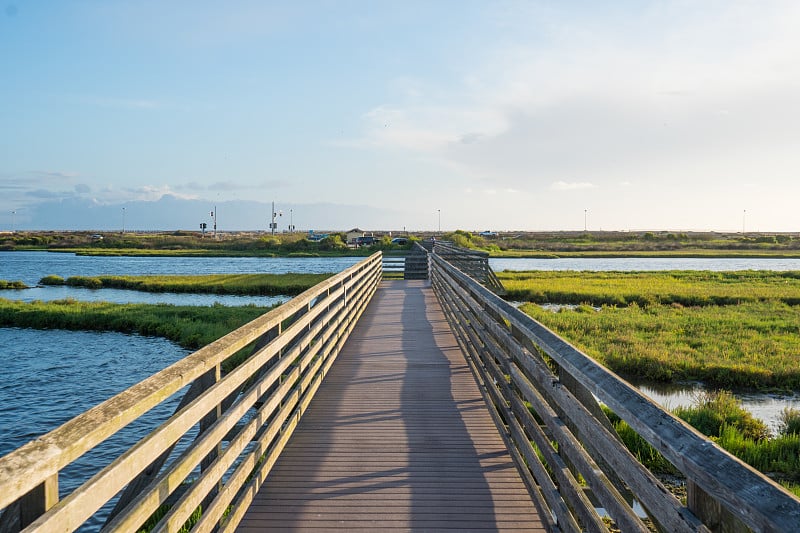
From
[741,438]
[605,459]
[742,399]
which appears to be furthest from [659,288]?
[605,459]

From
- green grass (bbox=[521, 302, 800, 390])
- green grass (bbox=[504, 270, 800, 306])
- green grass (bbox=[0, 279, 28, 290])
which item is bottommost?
green grass (bbox=[0, 279, 28, 290])

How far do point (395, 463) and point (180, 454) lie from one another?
175 centimetres

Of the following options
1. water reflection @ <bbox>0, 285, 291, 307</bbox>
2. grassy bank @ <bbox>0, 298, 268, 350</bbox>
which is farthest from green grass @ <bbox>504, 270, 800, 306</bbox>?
grassy bank @ <bbox>0, 298, 268, 350</bbox>

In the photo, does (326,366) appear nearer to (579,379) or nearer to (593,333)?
(579,379)

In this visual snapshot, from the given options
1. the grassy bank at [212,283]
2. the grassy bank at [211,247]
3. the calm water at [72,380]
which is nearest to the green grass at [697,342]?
the calm water at [72,380]

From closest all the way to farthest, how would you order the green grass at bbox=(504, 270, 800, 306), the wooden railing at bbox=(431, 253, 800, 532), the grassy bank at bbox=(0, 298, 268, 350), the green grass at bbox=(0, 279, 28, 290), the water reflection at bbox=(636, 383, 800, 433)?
the wooden railing at bbox=(431, 253, 800, 532) → the water reflection at bbox=(636, 383, 800, 433) → the grassy bank at bbox=(0, 298, 268, 350) → the green grass at bbox=(504, 270, 800, 306) → the green grass at bbox=(0, 279, 28, 290)

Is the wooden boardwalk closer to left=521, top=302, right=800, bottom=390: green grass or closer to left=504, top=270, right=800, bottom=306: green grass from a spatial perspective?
left=521, top=302, right=800, bottom=390: green grass

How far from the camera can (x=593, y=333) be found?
17.0 meters

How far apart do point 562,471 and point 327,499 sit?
1643 mm

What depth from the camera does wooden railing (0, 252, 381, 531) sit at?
1.75 metres

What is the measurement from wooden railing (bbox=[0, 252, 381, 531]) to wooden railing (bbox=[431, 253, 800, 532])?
1861 mm

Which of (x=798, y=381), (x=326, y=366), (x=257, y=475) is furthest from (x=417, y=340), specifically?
(x=798, y=381)

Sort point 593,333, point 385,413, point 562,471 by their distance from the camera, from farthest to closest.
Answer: point 593,333, point 385,413, point 562,471

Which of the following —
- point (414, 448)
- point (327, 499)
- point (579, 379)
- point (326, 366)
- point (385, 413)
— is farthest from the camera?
point (326, 366)
